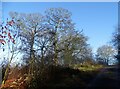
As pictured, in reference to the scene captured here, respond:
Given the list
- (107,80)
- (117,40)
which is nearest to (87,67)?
(107,80)

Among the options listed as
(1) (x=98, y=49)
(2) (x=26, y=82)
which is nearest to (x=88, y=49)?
(1) (x=98, y=49)

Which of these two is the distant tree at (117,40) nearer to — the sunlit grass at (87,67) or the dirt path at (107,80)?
the dirt path at (107,80)

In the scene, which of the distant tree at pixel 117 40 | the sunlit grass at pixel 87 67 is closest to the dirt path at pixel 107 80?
the sunlit grass at pixel 87 67

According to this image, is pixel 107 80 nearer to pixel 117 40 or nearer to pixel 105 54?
pixel 105 54

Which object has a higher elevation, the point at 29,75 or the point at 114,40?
the point at 114,40

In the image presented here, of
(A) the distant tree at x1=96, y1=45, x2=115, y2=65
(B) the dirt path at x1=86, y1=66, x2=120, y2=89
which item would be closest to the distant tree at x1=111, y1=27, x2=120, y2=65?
(A) the distant tree at x1=96, y1=45, x2=115, y2=65

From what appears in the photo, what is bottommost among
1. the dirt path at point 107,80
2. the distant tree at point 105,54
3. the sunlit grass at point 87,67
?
the dirt path at point 107,80

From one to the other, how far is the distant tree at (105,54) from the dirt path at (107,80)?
17 cm

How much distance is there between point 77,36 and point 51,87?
1001 mm

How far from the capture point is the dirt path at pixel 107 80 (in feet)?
15.9

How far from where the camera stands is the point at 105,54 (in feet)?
15.4

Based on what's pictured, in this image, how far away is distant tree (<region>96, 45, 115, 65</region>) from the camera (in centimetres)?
469

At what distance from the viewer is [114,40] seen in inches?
186

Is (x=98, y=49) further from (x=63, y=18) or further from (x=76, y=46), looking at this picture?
(x=63, y=18)
